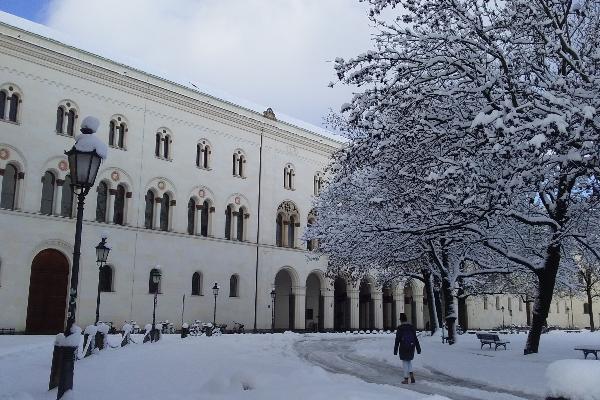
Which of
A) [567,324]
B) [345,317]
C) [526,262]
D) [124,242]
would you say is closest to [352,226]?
[526,262]

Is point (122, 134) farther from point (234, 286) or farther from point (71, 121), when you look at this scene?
point (234, 286)

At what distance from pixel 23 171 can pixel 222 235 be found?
45.9ft

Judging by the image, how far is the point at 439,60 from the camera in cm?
1194

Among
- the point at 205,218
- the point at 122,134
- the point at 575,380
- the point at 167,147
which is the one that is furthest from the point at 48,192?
the point at 575,380

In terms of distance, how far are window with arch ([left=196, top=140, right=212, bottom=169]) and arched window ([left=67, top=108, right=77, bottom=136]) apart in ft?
29.2

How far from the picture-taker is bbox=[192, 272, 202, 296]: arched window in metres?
37.7

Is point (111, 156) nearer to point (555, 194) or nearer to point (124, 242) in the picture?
point (124, 242)

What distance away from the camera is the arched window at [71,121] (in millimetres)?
32375

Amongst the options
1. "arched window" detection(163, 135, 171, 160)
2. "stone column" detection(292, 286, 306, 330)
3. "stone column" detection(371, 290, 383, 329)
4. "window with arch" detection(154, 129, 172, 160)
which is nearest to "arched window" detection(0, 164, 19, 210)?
"window with arch" detection(154, 129, 172, 160)

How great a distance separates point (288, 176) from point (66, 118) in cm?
1821

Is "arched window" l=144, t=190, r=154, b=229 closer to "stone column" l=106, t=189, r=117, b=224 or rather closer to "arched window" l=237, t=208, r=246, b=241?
"stone column" l=106, t=189, r=117, b=224

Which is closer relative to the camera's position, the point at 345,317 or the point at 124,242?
the point at 124,242

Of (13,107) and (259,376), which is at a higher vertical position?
(13,107)

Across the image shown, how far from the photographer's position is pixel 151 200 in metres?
36.2
